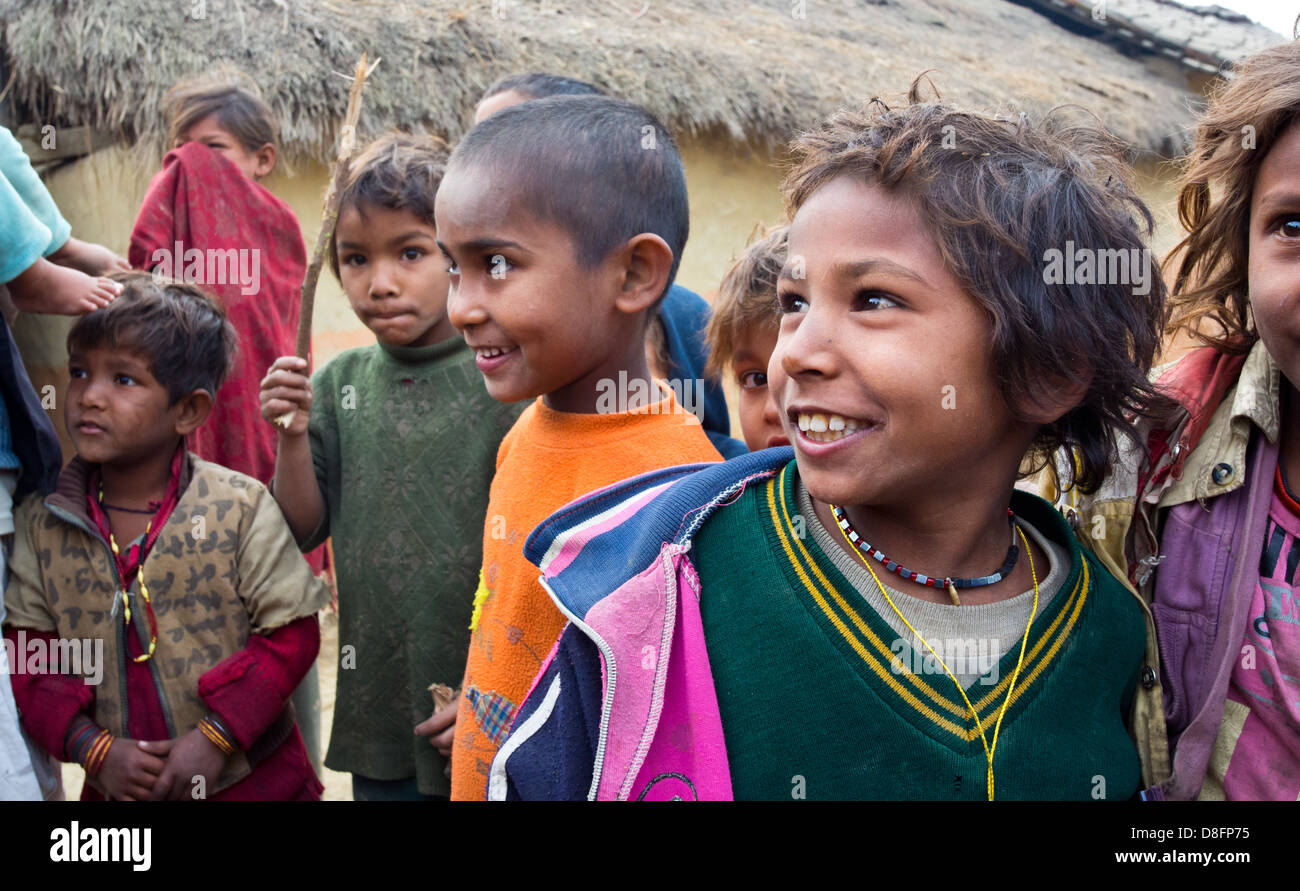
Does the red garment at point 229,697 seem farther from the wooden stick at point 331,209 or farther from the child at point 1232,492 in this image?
the child at point 1232,492

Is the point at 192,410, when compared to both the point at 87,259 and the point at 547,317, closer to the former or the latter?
the point at 87,259

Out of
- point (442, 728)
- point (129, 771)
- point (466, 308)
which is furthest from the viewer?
point (129, 771)

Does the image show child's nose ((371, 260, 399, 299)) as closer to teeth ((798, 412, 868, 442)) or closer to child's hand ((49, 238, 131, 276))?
child's hand ((49, 238, 131, 276))

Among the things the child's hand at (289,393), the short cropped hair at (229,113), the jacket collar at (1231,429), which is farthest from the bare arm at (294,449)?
the short cropped hair at (229,113)

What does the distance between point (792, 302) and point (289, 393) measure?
1.24m

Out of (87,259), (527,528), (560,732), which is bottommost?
(560,732)

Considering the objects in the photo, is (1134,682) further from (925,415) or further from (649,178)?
(649,178)

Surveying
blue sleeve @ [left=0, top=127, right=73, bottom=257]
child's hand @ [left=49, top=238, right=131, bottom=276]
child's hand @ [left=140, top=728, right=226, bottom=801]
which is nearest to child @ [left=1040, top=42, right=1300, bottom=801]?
child's hand @ [left=140, top=728, right=226, bottom=801]

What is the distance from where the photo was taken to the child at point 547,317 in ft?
5.56

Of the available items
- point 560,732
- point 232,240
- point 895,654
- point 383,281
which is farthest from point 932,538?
point 232,240

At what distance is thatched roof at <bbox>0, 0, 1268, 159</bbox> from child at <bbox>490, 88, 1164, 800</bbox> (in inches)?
123

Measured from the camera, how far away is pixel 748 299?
2.22 metres

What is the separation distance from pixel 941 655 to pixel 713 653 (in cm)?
29

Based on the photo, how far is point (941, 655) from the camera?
133cm
